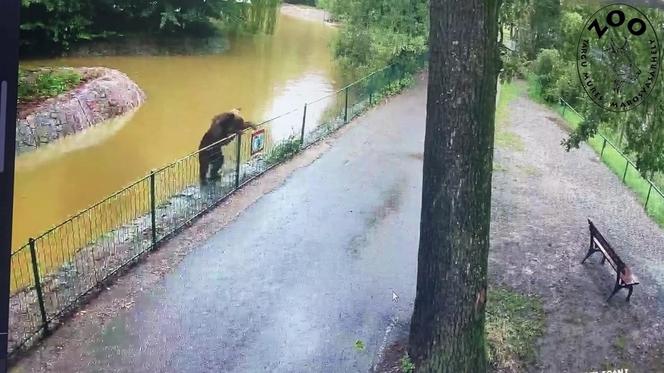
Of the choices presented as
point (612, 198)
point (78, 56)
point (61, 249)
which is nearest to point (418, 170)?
point (612, 198)

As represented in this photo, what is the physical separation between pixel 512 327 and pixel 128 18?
4.91 m

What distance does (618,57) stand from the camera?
15.2 ft

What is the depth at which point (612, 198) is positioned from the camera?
609 centimetres

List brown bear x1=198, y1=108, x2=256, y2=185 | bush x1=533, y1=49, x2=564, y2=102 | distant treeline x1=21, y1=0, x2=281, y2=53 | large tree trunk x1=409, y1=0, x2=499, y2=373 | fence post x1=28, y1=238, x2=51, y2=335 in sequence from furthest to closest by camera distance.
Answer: brown bear x1=198, y1=108, x2=256, y2=185 < distant treeline x1=21, y1=0, x2=281, y2=53 < bush x1=533, y1=49, x2=564, y2=102 < fence post x1=28, y1=238, x2=51, y2=335 < large tree trunk x1=409, y1=0, x2=499, y2=373

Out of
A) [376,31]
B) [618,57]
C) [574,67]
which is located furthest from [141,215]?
[376,31]

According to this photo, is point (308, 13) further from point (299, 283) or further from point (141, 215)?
point (299, 283)

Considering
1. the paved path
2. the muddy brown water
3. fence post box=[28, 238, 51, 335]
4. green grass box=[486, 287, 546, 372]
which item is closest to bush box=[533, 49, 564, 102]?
the paved path

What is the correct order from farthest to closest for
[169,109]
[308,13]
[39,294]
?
[308,13]
[169,109]
[39,294]

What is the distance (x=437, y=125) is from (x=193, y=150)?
13.1 ft

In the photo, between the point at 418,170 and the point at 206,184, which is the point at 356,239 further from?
the point at 206,184

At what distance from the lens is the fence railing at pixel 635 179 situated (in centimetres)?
557

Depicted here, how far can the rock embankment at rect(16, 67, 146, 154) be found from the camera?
589 cm

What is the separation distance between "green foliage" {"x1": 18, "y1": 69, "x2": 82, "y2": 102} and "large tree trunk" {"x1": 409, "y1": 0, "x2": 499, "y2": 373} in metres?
2.64

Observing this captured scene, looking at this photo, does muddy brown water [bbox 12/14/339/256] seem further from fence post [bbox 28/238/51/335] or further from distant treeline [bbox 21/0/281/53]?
fence post [bbox 28/238/51/335]
